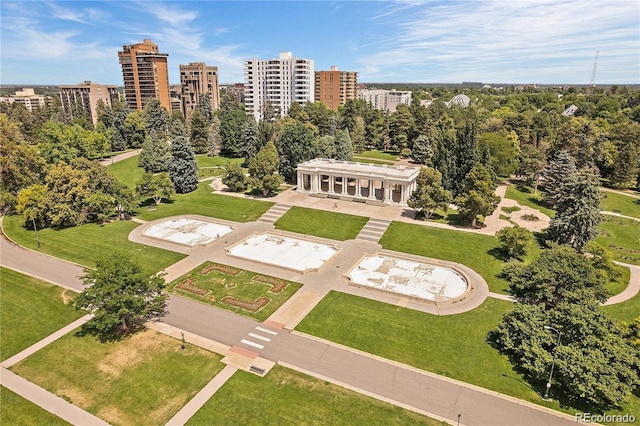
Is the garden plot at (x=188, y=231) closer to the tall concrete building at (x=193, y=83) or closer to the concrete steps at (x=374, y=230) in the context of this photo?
the concrete steps at (x=374, y=230)

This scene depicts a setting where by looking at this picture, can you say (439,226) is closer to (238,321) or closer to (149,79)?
(238,321)

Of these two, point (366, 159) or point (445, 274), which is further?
point (366, 159)

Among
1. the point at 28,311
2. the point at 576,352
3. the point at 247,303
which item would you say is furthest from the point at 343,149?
the point at 576,352

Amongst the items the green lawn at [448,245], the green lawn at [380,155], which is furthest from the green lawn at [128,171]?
the green lawn at [448,245]

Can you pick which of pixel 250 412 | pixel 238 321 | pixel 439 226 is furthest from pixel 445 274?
pixel 250 412

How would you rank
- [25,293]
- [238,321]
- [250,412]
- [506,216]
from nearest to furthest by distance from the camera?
1. [250,412]
2. [238,321]
3. [25,293]
4. [506,216]

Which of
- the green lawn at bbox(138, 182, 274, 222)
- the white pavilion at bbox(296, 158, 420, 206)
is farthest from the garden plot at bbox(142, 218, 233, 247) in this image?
the white pavilion at bbox(296, 158, 420, 206)
